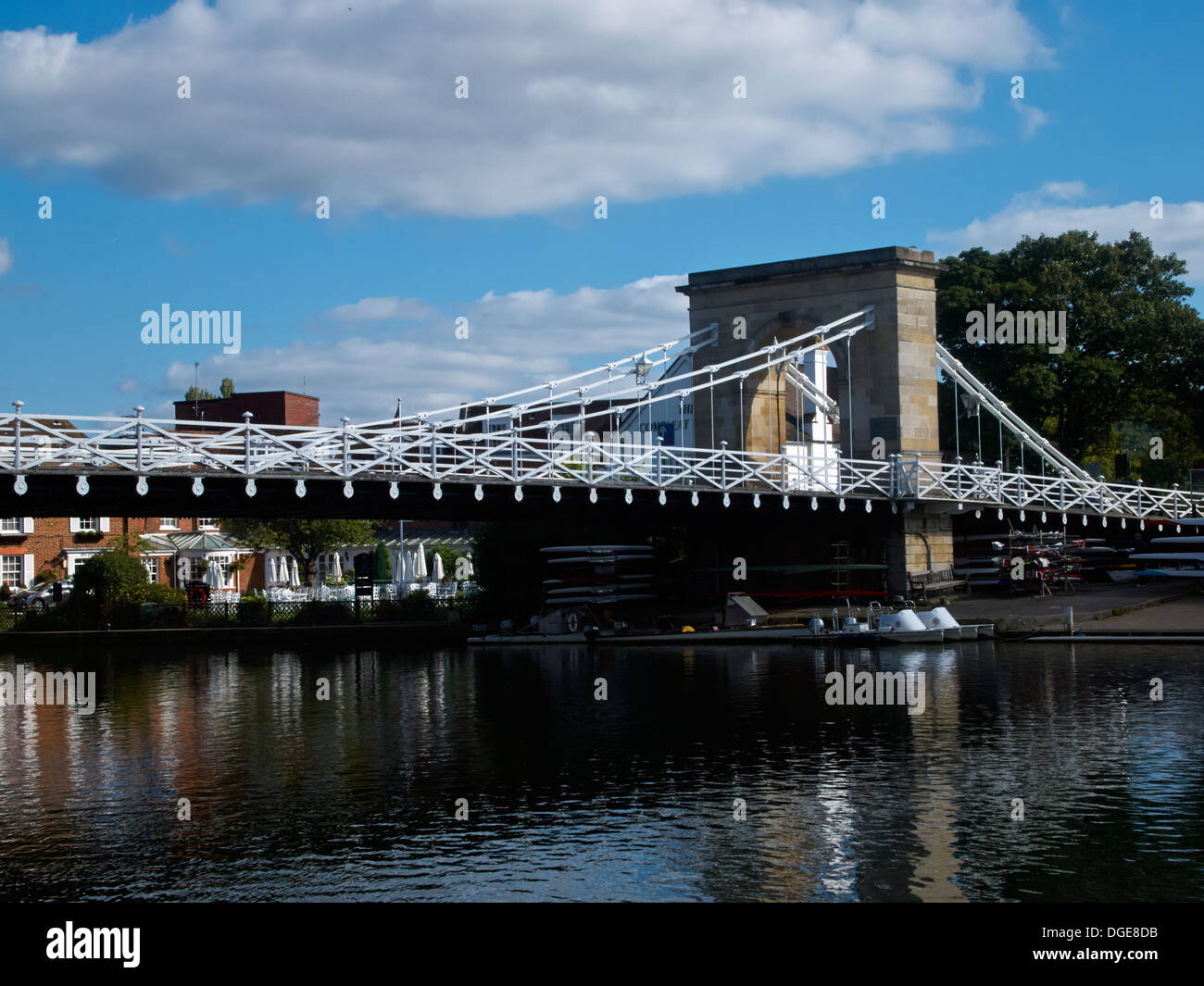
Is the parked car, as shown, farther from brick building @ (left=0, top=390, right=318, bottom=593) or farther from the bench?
the bench

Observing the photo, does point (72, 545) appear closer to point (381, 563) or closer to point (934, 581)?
point (381, 563)

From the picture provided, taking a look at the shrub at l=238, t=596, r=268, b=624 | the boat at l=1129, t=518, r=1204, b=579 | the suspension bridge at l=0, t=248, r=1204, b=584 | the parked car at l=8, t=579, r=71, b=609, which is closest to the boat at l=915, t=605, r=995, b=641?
the suspension bridge at l=0, t=248, r=1204, b=584

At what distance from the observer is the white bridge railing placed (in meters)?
30.3

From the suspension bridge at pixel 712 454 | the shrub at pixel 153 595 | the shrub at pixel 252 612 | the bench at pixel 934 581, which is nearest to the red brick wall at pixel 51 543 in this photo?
the shrub at pixel 153 595

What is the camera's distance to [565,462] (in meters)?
44.4

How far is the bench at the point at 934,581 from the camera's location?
49750 mm

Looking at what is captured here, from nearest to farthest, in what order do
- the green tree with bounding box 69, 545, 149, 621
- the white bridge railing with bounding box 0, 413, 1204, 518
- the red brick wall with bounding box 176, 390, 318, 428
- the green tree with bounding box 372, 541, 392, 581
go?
1. the white bridge railing with bounding box 0, 413, 1204, 518
2. the green tree with bounding box 69, 545, 149, 621
3. the green tree with bounding box 372, 541, 392, 581
4. the red brick wall with bounding box 176, 390, 318, 428

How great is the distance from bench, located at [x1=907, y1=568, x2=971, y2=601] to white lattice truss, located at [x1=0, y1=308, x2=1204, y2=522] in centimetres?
277

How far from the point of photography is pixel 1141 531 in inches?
2378

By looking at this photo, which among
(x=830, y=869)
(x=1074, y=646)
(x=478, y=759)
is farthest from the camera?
(x=1074, y=646)

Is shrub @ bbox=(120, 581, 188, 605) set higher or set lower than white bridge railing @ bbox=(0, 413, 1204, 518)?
lower
